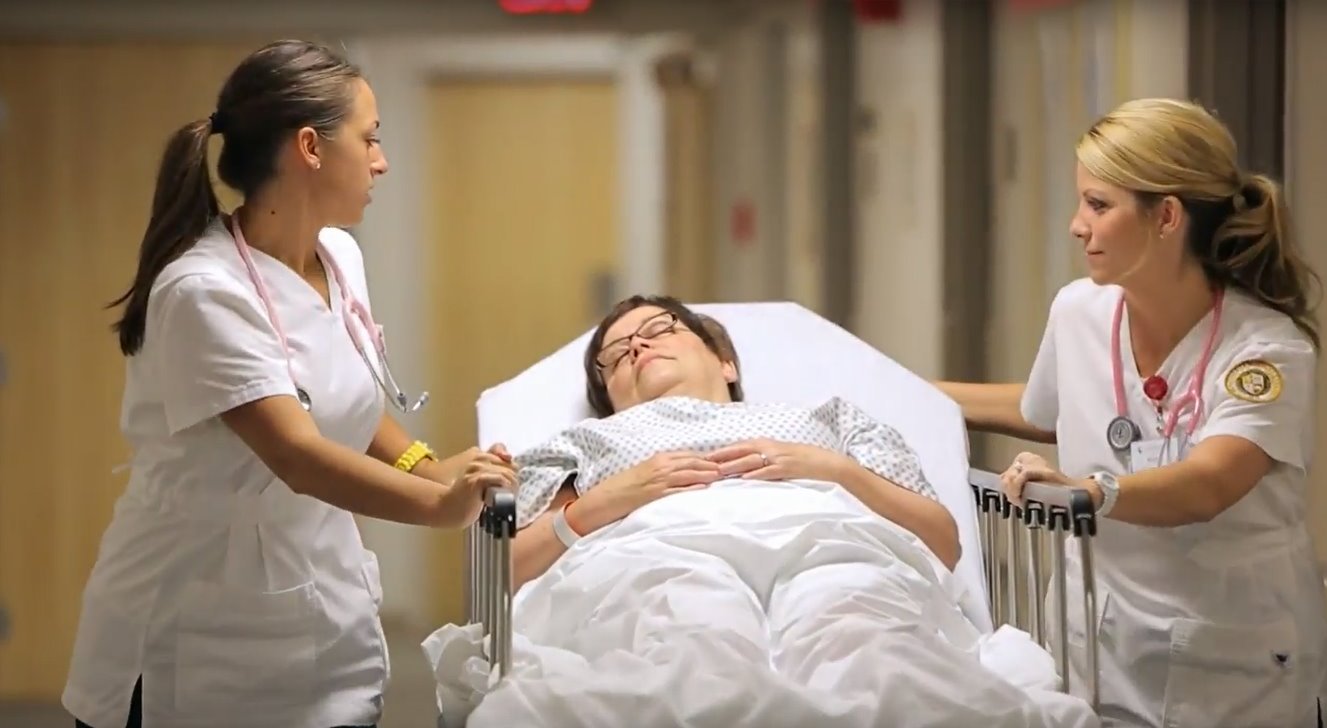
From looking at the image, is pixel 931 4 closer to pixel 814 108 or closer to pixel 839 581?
pixel 814 108

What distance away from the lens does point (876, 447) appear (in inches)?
84.8

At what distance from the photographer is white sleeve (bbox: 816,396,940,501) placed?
2107 millimetres

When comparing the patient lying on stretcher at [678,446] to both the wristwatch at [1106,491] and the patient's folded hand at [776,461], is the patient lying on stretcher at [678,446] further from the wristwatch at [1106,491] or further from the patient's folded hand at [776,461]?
the wristwatch at [1106,491]

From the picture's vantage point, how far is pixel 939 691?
1.47 m

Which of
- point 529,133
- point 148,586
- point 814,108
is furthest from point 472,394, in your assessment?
point 148,586

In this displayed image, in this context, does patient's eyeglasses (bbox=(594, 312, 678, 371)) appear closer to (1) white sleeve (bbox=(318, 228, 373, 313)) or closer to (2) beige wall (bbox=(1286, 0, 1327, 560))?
(1) white sleeve (bbox=(318, 228, 373, 313))

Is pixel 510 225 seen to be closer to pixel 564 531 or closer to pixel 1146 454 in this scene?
pixel 564 531

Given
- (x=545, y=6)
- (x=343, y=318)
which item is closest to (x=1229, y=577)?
(x=343, y=318)

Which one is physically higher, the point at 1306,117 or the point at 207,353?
the point at 1306,117

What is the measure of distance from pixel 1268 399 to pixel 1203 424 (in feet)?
0.30

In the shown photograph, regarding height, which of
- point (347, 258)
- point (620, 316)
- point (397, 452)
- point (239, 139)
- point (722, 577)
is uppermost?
point (239, 139)

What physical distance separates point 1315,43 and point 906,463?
1369mm

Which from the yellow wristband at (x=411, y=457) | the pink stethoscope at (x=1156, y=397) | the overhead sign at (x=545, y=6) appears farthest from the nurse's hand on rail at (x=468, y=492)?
the overhead sign at (x=545, y=6)

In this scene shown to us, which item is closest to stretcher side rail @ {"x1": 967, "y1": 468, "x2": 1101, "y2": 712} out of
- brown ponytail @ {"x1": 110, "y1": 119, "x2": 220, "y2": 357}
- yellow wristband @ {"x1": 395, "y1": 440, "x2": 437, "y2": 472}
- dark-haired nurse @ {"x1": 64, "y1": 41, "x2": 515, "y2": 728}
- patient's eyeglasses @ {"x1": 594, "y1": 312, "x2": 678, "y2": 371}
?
patient's eyeglasses @ {"x1": 594, "y1": 312, "x2": 678, "y2": 371}
